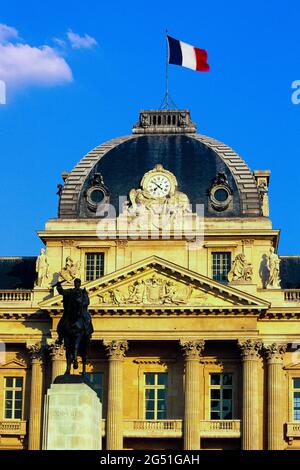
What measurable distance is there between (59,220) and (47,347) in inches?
309

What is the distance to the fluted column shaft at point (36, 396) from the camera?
77688 mm

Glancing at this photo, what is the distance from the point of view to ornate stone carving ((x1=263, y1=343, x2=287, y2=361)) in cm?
7831

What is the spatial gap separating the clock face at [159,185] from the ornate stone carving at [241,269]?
6.19 m

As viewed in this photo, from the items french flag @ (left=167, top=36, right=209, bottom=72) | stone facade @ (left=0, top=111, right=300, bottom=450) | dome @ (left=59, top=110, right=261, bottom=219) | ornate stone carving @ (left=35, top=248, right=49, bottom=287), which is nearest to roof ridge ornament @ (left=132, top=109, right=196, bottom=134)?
dome @ (left=59, top=110, right=261, bottom=219)

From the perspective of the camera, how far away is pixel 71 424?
43.5 metres

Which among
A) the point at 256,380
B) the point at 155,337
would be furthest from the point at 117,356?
the point at 256,380

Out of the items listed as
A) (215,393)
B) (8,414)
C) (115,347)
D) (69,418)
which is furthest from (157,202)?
(69,418)

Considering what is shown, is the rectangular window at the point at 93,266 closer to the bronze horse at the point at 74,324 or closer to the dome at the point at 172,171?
the dome at the point at 172,171

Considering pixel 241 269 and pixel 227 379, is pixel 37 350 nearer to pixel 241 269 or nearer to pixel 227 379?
pixel 227 379

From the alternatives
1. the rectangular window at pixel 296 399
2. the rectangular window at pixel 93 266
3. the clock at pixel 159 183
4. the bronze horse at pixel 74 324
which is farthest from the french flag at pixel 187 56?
the bronze horse at pixel 74 324

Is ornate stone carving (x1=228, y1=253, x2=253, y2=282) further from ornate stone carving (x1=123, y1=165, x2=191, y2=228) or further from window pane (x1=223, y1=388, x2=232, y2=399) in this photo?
window pane (x1=223, y1=388, x2=232, y2=399)

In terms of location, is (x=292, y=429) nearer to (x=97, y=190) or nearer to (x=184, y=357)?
(x=184, y=357)
